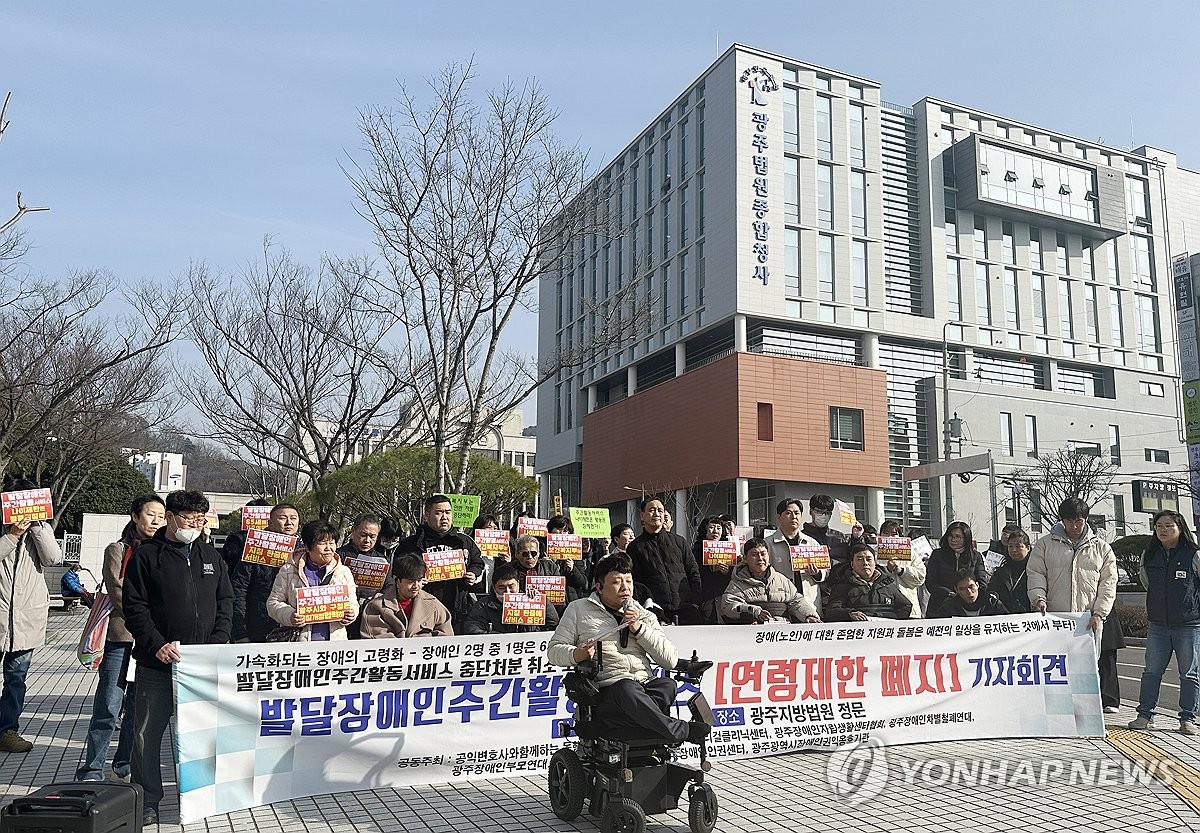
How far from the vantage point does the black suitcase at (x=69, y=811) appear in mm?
4293

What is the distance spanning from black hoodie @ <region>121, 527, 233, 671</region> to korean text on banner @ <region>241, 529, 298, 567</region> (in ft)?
6.44

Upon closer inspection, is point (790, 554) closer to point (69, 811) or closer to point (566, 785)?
point (566, 785)

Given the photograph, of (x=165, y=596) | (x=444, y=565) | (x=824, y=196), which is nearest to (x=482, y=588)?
(x=444, y=565)

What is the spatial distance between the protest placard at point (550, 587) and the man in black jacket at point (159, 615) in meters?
2.84

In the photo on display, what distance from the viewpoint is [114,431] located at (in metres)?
28.0

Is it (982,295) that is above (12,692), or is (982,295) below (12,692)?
above

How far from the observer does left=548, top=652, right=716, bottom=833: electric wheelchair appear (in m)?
5.16

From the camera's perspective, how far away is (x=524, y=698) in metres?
6.63

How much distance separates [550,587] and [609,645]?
254cm

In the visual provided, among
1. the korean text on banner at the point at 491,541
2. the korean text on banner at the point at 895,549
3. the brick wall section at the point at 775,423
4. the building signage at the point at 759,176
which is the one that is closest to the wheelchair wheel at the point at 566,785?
the korean text on banner at the point at 491,541

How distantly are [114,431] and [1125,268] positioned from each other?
52540mm

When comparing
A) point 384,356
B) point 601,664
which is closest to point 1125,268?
point 384,356

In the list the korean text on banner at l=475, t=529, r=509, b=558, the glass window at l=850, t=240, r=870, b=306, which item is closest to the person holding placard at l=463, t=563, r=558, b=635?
the korean text on banner at l=475, t=529, r=509, b=558

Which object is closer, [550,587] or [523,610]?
[523,610]
